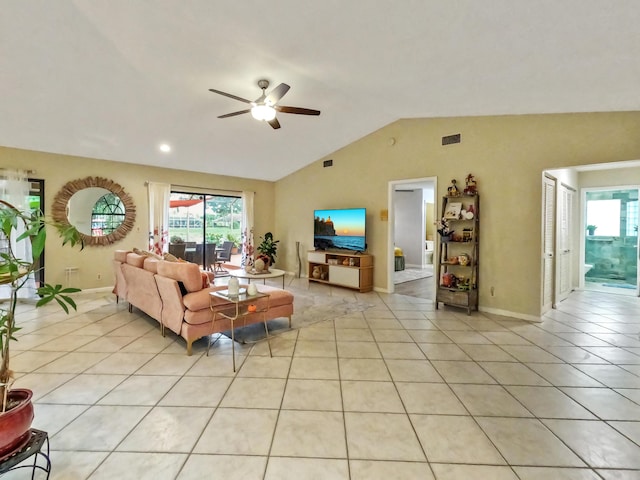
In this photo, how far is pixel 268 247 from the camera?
7.68 metres

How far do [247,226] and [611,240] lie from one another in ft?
26.1

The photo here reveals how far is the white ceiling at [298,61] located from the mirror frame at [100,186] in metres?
0.71

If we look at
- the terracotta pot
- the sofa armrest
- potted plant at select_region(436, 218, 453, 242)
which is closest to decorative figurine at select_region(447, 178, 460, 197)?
potted plant at select_region(436, 218, 453, 242)

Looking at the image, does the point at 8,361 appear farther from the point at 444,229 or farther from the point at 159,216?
the point at 159,216

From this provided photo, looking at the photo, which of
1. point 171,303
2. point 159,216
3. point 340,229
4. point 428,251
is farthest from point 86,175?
point 428,251

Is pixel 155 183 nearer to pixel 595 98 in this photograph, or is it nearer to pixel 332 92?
pixel 332 92

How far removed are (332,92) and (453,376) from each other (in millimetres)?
3674

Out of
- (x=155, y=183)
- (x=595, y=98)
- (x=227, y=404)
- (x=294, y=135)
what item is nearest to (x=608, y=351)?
(x=595, y=98)

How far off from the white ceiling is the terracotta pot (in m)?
2.89

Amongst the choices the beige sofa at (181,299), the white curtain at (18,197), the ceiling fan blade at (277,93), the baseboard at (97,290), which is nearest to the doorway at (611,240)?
the ceiling fan blade at (277,93)

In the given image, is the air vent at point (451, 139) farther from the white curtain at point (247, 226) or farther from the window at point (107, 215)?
the window at point (107, 215)

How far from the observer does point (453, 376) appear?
2.63m

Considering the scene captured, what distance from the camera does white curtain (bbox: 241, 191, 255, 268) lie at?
7.81 meters

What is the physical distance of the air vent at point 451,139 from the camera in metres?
4.80
